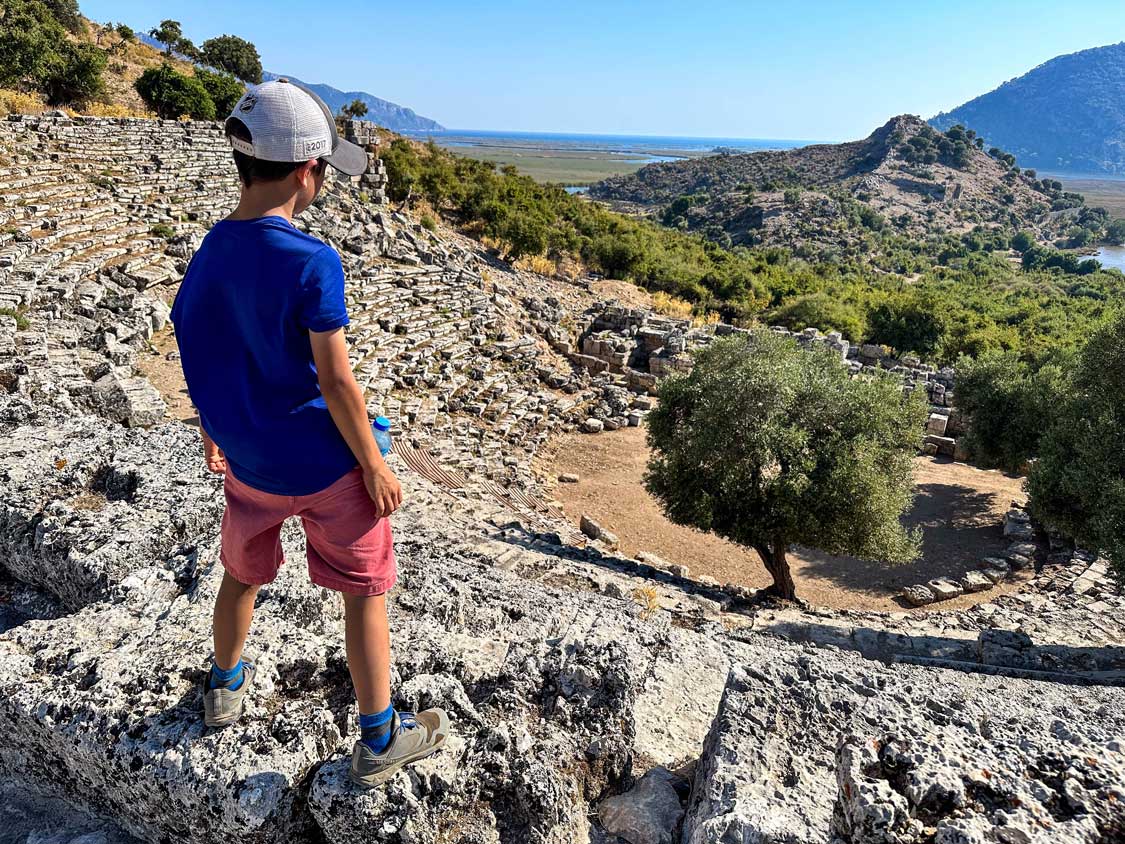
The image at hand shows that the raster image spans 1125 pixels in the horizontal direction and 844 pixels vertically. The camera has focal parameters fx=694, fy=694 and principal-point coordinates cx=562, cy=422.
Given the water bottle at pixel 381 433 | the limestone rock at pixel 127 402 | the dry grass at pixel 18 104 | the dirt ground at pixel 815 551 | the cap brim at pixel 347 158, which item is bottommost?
the dirt ground at pixel 815 551

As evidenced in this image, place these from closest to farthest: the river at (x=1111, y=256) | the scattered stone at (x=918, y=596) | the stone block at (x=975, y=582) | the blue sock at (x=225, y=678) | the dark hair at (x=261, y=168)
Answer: the dark hair at (x=261, y=168), the blue sock at (x=225, y=678), the scattered stone at (x=918, y=596), the stone block at (x=975, y=582), the river at (x=1111, y=256)

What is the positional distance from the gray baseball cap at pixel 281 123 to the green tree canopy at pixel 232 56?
57.9 m

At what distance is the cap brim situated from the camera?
259 cm

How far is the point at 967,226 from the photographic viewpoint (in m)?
107

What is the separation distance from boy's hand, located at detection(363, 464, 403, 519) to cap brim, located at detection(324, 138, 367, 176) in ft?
3.56

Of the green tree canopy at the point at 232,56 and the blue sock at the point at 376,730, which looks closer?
the blue sock at the point at 376,730

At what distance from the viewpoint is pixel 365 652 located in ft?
8.41

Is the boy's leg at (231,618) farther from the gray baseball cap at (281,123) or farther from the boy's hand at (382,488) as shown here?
the gray baseball cap at (281,123)

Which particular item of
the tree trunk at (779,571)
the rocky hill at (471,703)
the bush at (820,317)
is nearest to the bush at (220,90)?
the bush at (820,317)

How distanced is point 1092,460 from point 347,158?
11.5 metres

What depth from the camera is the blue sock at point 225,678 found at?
2.83 m

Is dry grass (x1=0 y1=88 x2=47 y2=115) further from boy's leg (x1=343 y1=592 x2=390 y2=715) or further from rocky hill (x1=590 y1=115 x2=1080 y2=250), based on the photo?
rocky hill (x1=590 y1=115 x2=1080 y2=250)

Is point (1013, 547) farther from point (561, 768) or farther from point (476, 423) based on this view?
point (561, 768)

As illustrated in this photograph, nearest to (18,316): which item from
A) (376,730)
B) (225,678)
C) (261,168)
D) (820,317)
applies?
(225,678)
